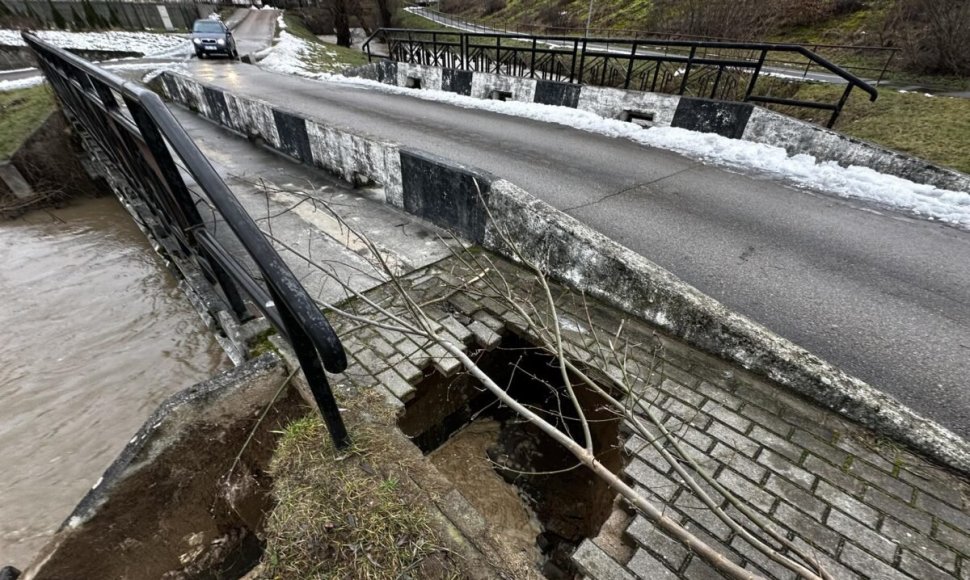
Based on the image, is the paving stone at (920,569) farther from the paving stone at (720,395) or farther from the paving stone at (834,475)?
the paving stone at (720,395)

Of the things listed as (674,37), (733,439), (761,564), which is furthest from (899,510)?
(674,37)

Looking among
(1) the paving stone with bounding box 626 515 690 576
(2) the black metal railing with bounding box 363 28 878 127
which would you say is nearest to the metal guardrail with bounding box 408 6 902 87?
(2) the black metal railing with bounding box 363 28 878 127

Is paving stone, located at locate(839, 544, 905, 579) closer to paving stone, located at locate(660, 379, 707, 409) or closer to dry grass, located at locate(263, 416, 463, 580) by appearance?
paving stone, located at locate(660, 379, 707, 409)

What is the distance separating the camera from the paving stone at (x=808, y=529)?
2.12 m

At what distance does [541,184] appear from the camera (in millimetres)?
6434

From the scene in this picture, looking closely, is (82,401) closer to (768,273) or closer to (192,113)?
(768,273)

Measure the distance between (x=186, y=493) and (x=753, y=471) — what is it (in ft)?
12.1

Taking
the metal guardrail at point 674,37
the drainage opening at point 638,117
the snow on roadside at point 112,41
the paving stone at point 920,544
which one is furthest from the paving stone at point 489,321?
the snow on roadside at point 112,41

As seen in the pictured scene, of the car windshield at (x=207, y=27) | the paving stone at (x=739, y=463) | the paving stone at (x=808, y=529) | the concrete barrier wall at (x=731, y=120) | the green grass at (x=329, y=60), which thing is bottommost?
the green grass at (x=329, y=60)

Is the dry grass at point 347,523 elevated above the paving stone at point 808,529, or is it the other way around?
the dry grass at point 347,523

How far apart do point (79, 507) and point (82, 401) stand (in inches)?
124

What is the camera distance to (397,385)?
Answer: 298 centimetres

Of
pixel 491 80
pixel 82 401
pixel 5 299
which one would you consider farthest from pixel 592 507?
pixel 491 80

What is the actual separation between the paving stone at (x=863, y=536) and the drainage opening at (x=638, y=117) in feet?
28.0
